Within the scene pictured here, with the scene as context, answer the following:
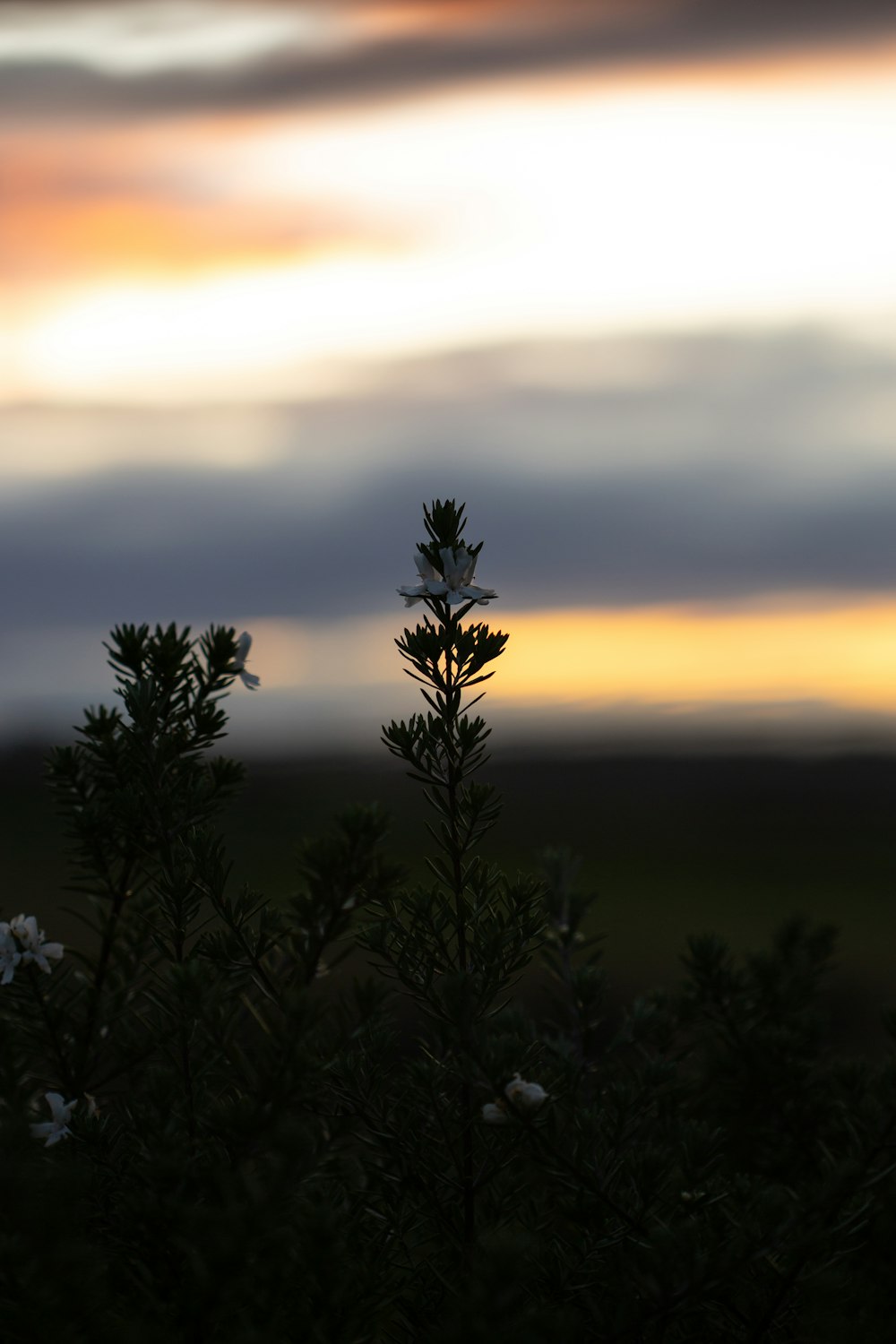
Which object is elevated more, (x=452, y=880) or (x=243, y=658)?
(x=243, y=658)

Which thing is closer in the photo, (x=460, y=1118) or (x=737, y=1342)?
(x=737, y=1342)

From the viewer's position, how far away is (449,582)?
9.45ft

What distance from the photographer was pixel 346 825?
1963 millimetres

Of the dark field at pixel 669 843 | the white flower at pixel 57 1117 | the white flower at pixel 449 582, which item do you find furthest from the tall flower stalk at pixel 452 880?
the dark field at pixel 669 843

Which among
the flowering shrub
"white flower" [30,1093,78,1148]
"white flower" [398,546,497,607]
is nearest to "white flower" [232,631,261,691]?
the flowering shrub

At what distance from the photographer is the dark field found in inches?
627

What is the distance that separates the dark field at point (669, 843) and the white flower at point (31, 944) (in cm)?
901

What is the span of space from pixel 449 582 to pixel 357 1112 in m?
1.28

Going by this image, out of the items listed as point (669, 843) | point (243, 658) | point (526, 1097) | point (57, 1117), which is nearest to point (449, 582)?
point (243, 658)

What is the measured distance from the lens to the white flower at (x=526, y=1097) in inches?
91.1

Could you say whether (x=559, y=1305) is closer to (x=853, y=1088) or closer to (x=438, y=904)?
(x=438, y=904)

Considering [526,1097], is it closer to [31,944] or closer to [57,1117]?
[57,1117]

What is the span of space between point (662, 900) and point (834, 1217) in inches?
676

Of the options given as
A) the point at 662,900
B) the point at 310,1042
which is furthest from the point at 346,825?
the point at 662,900
